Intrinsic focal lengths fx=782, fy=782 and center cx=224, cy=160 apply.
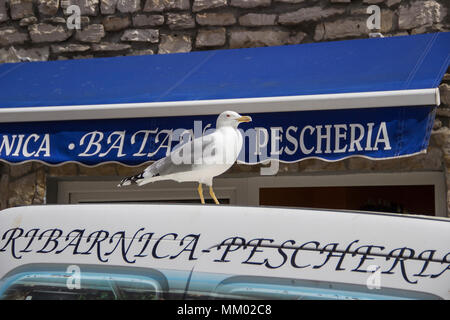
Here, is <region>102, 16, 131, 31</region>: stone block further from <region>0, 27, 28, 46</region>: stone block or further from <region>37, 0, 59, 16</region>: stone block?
<region>0, 27, 28, 46</region>: stone block

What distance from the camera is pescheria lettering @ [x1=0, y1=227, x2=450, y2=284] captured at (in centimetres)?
271

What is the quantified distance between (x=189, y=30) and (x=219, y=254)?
16.3ft

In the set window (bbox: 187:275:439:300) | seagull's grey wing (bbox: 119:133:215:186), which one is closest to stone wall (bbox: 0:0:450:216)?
seagull's grey wing (bbox: 119:133:215:186)

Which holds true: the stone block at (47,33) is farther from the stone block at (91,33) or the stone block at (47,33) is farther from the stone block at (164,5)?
the stone block at (164,5)

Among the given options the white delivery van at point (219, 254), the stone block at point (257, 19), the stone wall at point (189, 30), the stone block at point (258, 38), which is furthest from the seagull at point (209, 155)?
the stone block at point (257, 19)

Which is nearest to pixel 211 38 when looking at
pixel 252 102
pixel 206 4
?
pixel 206 4

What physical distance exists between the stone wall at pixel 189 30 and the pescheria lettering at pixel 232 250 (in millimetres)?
4140

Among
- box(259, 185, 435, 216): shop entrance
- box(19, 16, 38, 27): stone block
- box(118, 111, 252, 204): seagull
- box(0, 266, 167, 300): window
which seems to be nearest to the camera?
box(0, 266, 167, 300): window

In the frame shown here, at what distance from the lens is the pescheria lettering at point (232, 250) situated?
2.71 m

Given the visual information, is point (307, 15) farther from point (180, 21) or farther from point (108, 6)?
point (108, 6)

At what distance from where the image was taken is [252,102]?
5770 mm

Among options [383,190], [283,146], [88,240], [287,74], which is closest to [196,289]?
[88,240]

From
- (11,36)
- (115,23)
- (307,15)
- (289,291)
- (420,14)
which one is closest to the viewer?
(289,291)

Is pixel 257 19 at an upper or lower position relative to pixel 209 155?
upper
